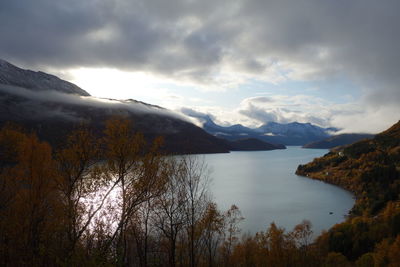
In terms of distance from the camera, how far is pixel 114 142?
16797mm

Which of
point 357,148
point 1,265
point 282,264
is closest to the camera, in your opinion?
point 1,265

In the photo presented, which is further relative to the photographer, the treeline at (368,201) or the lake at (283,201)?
the lake at (283,201)

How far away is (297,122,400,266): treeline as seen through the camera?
46169mm

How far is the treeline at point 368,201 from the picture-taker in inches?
1818

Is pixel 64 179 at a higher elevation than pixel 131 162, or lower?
lower

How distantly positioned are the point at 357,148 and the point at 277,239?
391 ft

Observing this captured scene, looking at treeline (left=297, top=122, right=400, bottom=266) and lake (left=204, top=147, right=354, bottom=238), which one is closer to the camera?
treeline (left=297, top=122, right=400, bottom=266)

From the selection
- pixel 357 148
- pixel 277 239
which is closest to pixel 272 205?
pixel 277 239

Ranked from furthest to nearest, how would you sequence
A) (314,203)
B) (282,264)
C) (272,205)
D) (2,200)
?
1. (314,203)
2. (272,205)
3. (282,264)
4. (2,200)

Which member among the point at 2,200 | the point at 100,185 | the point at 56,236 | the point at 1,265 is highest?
the point at 100,185

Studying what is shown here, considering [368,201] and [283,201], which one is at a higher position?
[368,201]

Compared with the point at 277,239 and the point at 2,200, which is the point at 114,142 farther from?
the point at 277,239

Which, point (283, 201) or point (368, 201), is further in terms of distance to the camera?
point (283, 201)

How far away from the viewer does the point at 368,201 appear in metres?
73.2
